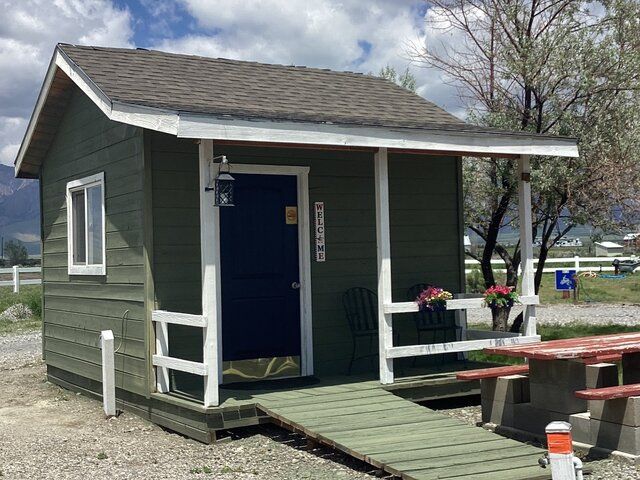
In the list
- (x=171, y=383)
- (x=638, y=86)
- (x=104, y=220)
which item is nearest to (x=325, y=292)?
(x=171, y=383)

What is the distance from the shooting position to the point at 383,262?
26.3 ft

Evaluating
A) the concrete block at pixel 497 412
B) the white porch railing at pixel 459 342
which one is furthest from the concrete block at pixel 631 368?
the white porch railing at pixel 459 342

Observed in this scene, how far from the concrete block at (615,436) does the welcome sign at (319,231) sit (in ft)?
11.2

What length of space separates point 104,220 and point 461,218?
3980 mm

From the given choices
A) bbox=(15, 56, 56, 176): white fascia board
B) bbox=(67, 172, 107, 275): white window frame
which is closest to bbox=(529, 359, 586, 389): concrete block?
bbox=(67, 172, 107, 275): white window frame

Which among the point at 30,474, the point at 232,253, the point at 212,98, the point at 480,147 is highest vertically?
the point at 212,98

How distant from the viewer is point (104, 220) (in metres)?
8.98

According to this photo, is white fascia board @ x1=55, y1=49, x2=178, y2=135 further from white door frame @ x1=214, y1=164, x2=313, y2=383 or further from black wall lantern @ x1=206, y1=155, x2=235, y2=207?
white door frame @ x1=214, y1=164, x2=313, y2=383

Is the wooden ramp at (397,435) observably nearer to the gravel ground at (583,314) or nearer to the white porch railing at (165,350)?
the white porch railing at (165,350)

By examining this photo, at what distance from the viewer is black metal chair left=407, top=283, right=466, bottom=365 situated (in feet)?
30.5

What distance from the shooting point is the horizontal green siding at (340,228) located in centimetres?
814

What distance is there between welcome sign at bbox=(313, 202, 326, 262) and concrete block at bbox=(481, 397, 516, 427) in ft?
7.51

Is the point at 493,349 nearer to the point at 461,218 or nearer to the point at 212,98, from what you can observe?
the point at 461,218

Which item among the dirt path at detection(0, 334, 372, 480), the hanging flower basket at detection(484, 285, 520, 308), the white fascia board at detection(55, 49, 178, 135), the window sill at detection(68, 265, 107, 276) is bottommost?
the dirt path at detection(0, 334, 372, 480)
